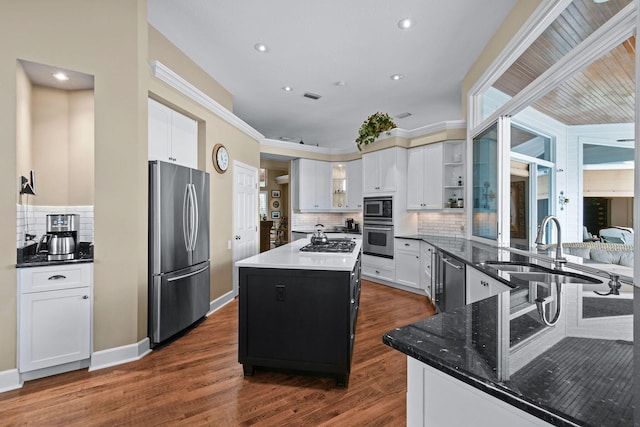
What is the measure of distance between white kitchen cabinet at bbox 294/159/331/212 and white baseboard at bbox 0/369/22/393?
477 centimetres

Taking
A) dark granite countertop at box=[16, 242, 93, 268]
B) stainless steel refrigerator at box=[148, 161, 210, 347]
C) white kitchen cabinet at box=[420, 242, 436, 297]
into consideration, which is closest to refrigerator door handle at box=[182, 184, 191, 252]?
stainless steel refrigerator at box=[148, 161, 210, 347]

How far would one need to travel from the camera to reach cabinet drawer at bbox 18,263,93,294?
7.38ft

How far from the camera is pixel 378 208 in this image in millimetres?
5273

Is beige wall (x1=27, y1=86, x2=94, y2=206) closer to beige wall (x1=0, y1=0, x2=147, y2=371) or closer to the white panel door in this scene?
beige wall (x1=0, y1=0, x2=147, y2=371)

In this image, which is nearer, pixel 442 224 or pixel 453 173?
Result: pixel 453 173

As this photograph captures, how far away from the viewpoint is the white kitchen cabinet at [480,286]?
208 centimetres

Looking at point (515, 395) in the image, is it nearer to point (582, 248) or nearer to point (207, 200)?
point (582, 248)

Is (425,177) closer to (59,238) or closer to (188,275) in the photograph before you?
(188,275)

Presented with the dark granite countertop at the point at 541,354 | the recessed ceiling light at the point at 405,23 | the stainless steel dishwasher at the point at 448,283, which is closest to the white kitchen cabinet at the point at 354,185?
the stainless steel dishwasher at the point at 448,283

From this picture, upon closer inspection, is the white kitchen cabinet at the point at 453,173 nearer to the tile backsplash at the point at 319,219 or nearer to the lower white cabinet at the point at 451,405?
the tile backsplash at the point at 319,219

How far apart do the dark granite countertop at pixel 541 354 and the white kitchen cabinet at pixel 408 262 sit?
3541 millimetres

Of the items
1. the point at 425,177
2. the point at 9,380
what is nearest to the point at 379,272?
the point at 425,177

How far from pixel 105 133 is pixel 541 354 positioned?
10.2 ft

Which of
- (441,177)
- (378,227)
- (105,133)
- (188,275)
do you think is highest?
(105,133)
